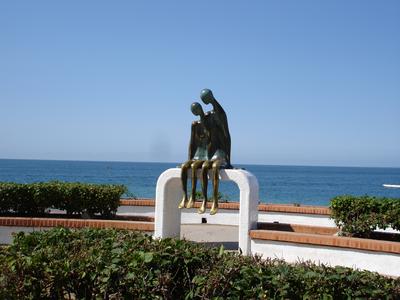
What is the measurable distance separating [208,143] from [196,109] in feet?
2.54

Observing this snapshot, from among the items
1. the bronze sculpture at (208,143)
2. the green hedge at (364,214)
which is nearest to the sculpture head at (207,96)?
the bronze sculpture at (208,143)

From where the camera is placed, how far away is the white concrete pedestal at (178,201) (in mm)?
10531

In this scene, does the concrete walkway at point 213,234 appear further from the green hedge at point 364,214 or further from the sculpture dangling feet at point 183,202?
the green hedge at point 364,214

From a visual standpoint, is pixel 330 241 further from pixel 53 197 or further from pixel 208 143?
pixel 53 197

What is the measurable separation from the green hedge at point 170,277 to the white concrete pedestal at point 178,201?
16.2 ft

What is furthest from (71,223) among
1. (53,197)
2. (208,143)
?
(208,143)

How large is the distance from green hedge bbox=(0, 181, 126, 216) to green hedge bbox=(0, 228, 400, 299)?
25.0ft

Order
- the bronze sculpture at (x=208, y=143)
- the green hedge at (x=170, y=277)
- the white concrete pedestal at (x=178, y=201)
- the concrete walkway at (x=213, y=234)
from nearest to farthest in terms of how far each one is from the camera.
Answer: the green hedge at (x=170, y=277)
the white concrete pedestal at (x=178, y=201)
the bronze sculpture at (x=208, y=143)
the concrete walkway at (x=213, y=234)

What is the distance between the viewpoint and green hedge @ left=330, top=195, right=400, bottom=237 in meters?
10.9

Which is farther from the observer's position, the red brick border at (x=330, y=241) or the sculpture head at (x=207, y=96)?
the sculpture head at (x=207, y=96)

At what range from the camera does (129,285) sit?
5.02m

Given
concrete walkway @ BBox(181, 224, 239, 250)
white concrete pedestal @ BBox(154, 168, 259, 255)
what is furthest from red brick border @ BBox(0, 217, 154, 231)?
concrete walkway @ BBox(181, 224, 239, 250)

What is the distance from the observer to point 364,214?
442 inches

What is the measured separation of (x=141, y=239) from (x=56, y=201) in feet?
25.3
